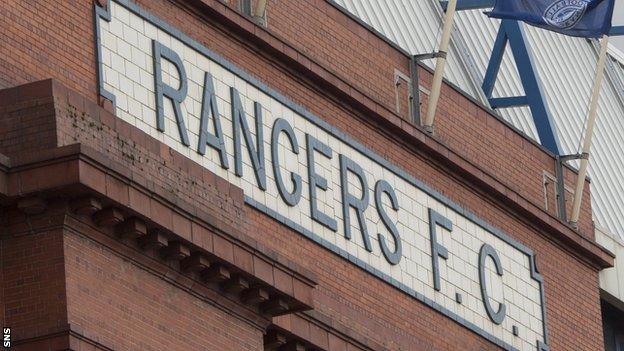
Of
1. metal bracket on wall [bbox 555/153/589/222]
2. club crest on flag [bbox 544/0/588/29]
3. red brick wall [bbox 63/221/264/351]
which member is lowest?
red brick wall [bbox 63/221/264/351]

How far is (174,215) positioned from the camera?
86.0ft

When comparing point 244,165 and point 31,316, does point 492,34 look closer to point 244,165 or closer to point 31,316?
point 244,165

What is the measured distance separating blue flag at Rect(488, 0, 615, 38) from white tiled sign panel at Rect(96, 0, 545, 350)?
3.55 meters

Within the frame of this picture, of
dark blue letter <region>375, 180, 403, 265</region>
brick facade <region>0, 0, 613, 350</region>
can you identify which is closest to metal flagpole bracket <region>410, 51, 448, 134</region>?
brick facade <region>0, 0, 613, 350</region>

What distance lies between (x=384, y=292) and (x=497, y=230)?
367 cm

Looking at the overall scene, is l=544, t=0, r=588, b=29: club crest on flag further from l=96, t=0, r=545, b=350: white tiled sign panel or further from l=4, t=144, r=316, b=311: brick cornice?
l=4, t=144, r=316, b=311: brick cornice

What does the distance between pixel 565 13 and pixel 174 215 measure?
43.8 ft

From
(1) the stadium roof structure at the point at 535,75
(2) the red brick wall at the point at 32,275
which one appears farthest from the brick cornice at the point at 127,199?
(1) the stadium roof structure at the point at 535,75

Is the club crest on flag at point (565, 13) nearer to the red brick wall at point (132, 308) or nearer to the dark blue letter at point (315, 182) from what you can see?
the dark blue letter at point (315, 182)

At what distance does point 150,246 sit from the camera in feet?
86.0

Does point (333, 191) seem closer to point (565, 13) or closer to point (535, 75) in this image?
point (565, 13)

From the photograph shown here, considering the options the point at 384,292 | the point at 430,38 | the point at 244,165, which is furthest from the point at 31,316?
the point at 430,38

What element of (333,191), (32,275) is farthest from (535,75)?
(32,275)

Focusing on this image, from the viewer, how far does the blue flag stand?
37.8 meters
